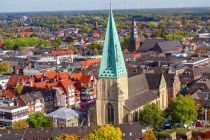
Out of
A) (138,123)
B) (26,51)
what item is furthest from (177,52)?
(138,123)

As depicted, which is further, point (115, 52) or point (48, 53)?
point (48, 53)

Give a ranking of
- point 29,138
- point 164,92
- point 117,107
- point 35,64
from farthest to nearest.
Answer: point 35,64, point 164,92, point 117,107, point 29,138

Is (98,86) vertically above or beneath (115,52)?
beneath

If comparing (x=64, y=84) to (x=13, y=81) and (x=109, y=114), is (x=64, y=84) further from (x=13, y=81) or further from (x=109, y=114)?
(x=109, y=114)

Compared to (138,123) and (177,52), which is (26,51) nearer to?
(177,52)

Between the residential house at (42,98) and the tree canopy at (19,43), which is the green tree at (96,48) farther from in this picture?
the residential house at (42,98)

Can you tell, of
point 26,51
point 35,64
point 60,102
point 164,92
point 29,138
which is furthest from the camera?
point 26,51

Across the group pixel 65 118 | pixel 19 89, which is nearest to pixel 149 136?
pixel 65 118

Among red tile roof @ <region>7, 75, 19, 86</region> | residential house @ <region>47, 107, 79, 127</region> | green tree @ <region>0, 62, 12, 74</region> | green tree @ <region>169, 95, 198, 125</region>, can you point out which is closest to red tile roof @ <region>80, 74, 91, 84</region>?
red tile roof @ <region>7, 75, 19, 86</region>
